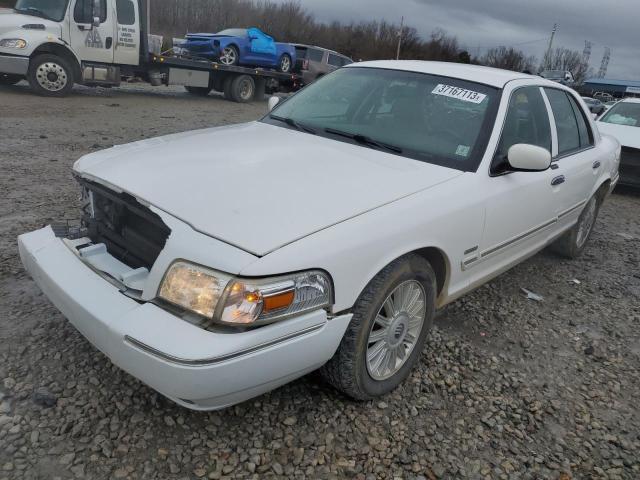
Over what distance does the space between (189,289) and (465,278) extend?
1697mm

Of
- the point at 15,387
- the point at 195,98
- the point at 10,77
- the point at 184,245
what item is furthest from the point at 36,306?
the point at 195,98

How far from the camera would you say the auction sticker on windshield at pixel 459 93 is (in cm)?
335

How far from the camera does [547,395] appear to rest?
2.94 m

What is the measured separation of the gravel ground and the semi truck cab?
853cm

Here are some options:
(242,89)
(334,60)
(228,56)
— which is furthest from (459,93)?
(334,60)

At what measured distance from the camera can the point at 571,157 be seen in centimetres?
411

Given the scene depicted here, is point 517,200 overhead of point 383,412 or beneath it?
overhead

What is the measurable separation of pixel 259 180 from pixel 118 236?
718 millimetres

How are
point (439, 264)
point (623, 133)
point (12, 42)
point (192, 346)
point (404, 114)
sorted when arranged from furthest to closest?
point (12, 42) < point (623, 133) < point (404, 114) < point (439, 264) < point (192, 346)

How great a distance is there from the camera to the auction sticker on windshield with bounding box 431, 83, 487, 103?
11.0ft

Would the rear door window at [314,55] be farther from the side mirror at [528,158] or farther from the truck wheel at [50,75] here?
the side mirror at [528,158]

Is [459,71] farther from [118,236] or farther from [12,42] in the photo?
[12,42]

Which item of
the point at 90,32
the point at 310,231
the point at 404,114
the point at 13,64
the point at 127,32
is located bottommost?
the point at 13,64

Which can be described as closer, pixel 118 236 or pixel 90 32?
pixel 118 236
